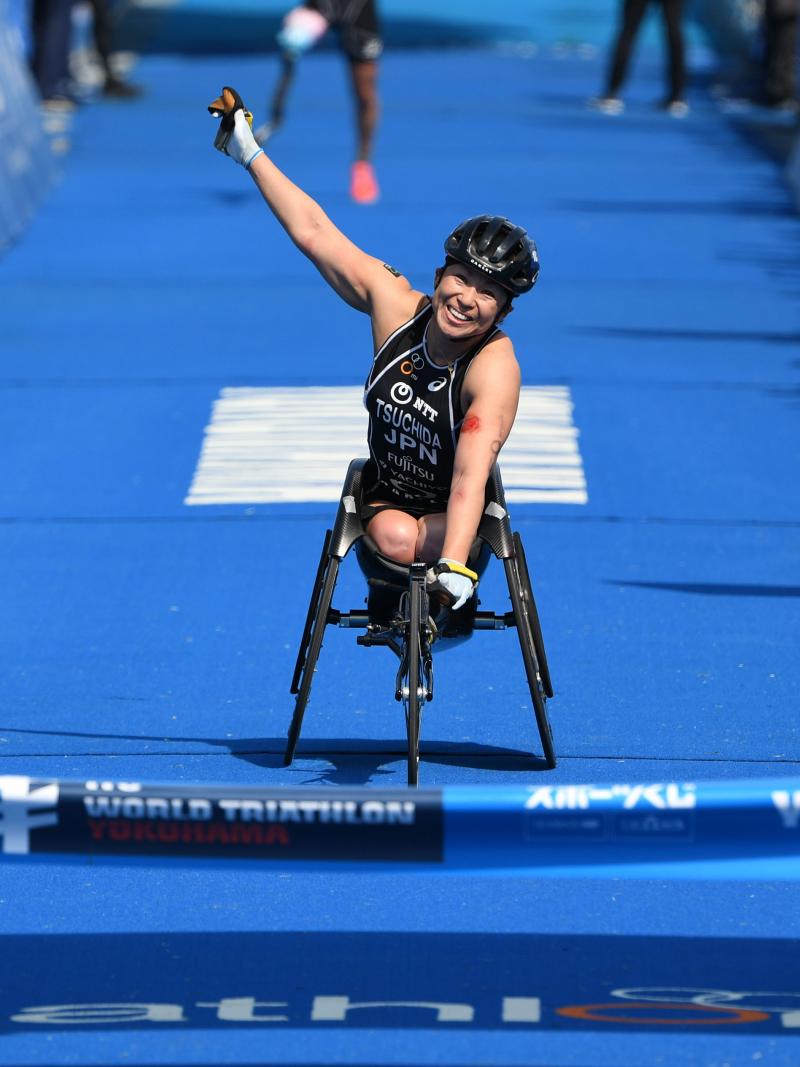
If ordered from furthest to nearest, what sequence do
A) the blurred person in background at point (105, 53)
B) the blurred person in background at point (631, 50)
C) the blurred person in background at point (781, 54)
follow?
the blurred person in background at point (781, 54) → the blurred person in background at point (105, 53) → the blurred person in background at point (631, 50)

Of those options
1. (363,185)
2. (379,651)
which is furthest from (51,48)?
(379,651)

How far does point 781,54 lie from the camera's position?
755 inches

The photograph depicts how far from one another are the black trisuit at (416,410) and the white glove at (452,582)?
19.0 inches

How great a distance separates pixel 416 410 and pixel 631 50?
14826mm

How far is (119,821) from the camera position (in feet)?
11.5

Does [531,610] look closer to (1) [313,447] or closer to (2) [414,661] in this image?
(2) [414,661]

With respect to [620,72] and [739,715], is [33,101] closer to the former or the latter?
[620,72]

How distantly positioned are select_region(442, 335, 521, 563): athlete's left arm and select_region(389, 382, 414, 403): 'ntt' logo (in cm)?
16

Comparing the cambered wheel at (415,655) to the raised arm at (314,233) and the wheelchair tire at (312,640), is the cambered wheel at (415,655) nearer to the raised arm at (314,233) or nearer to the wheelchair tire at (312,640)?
the wheelchair tire at (312,640)

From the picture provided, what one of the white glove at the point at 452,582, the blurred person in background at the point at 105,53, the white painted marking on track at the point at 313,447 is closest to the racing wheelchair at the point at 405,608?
the white glove at the point at 452,582

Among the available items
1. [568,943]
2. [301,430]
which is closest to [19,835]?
[568,943]

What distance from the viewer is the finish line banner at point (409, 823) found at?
11.4 feet

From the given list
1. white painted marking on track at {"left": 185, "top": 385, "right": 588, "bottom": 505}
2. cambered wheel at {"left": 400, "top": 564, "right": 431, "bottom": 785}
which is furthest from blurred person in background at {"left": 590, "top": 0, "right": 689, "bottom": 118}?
cambered wheel at {"left": 400, "top": 564, "right": 431, "bottom": 785}

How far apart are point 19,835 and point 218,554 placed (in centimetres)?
404
